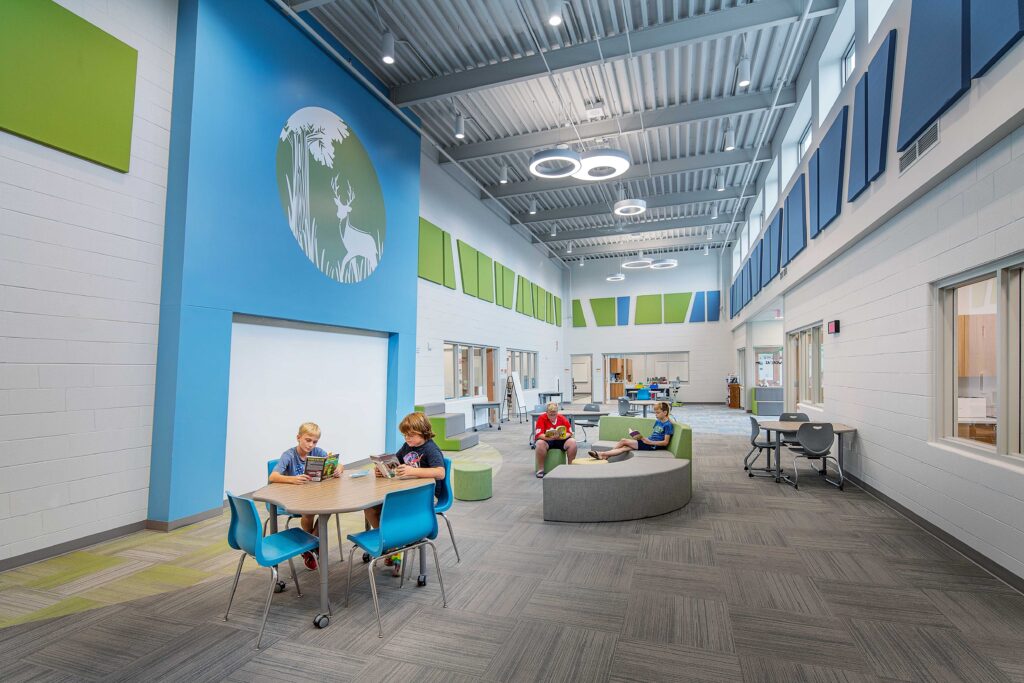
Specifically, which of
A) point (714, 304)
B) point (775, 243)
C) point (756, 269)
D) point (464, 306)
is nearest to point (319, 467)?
point (464, 306)

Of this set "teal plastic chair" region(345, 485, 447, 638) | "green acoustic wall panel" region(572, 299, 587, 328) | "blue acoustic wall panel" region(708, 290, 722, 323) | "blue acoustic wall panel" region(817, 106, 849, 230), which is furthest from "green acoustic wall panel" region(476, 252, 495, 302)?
"blue acoustic wall panel" region(708, 290, 722, 323)

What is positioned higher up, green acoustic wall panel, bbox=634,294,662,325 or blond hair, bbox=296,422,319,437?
green acoustic wall panel, bbox=634,294,662,325

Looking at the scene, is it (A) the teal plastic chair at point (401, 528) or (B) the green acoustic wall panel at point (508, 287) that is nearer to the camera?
(A) the teal plastic chair at point (401, 528)

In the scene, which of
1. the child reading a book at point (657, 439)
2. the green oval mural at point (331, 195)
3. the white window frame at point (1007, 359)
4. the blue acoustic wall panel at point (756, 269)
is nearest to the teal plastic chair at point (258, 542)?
the child reading a book at point (657, 439)

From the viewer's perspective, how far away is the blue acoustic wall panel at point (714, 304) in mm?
20156

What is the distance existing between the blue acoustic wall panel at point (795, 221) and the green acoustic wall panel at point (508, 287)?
752cm

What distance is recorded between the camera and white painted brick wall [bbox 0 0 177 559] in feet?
12.2

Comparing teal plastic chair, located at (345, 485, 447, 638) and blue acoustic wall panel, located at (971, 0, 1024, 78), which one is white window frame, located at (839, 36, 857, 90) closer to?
blue acoustic wall panel, located at (971, 0, 1024, 78)

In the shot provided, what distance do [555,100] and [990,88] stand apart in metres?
6.42

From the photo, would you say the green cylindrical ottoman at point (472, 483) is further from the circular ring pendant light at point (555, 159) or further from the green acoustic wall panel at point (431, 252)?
the green acoustic wall panel at point (431, 252)

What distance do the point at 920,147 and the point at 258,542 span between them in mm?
5786

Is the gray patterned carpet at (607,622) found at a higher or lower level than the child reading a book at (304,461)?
lower

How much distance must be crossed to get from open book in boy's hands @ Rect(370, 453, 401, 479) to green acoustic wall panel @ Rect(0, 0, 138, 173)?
3501 mm

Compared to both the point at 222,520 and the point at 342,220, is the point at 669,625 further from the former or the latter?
the point at 342,220
